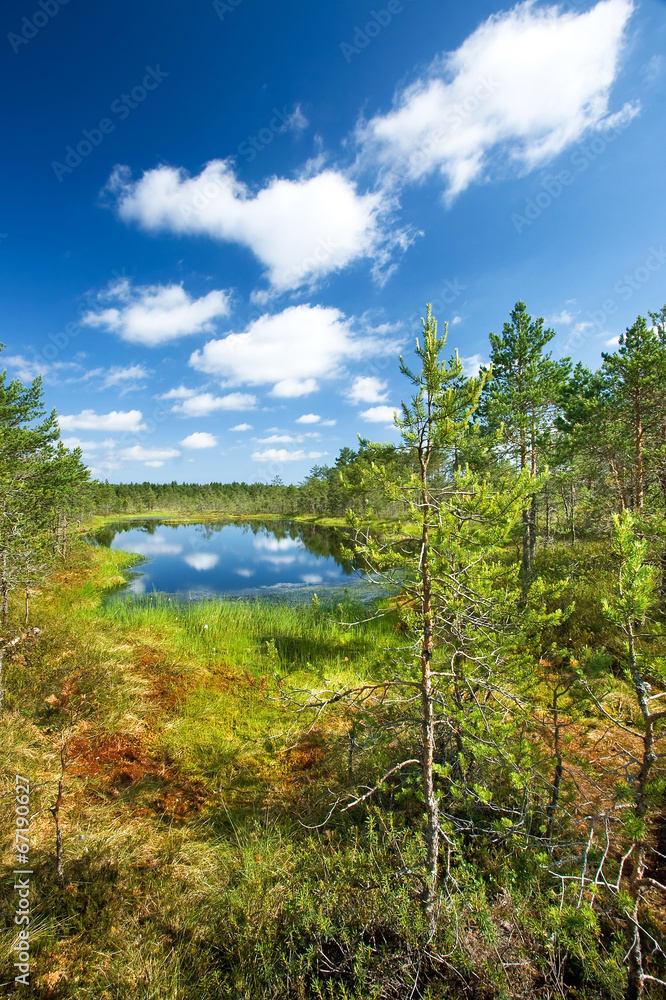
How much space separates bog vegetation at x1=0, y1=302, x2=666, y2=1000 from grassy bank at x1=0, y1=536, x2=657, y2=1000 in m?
0.03

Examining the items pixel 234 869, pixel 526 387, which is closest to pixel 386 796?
pixel 234 869

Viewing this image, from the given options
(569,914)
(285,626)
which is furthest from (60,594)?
(569,914)

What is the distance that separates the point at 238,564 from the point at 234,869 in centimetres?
3132

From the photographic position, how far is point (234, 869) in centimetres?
421

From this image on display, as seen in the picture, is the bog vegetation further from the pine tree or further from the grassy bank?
the pine tree

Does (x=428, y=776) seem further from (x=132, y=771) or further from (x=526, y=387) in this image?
(x=526, y=387)

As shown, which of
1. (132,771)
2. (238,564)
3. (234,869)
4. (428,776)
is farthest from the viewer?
(238,564)

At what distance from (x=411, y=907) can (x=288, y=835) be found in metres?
2.20

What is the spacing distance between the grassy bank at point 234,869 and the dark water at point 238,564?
419 inches

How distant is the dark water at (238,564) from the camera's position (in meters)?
24.6

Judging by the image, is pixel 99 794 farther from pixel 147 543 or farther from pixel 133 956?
pixel 147 543

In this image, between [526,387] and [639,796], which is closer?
[639,796]

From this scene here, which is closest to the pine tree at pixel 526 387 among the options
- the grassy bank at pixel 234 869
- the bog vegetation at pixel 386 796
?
the bog vegetation at pixel 386 796

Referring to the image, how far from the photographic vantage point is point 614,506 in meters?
16.0
